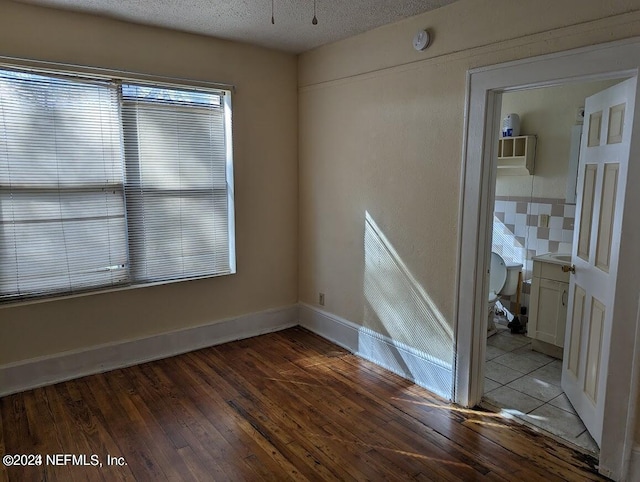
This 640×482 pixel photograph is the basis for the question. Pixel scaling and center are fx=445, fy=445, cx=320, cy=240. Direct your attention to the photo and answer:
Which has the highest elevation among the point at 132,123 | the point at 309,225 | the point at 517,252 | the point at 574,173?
the point at 132,123

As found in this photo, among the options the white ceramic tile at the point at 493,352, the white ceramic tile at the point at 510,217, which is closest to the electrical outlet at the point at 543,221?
the white ceramic tile at the point at 510,217

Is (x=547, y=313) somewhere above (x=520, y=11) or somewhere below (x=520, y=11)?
below

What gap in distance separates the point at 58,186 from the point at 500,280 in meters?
3.60

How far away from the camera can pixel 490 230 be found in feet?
8.98

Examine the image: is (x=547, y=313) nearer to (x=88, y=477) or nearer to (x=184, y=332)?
(x=184, y=332)

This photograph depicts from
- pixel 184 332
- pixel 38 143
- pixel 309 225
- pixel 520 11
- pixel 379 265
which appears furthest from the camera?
pixel 309 225

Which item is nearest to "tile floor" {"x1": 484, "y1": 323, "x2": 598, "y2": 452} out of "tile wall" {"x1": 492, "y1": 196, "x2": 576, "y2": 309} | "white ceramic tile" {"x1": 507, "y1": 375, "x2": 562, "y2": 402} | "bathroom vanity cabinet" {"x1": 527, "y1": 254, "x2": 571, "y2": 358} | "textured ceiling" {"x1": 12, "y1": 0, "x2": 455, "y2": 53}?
"white ceramic tile" {"x1": 507, "y1": 375, "x2": 562, "y2": 402}

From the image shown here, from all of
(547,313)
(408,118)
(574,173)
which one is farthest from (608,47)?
(547,313)

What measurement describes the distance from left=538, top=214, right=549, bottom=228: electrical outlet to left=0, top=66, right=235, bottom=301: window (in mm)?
2818

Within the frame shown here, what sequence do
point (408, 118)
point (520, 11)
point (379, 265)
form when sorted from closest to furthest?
point (520, 11)
point (408, 118)
point (379, 265)

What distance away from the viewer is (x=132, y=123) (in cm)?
325

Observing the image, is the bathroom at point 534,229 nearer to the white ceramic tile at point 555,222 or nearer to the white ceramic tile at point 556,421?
the white ceramic tile at point 555,222

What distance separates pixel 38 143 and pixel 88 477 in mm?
2062

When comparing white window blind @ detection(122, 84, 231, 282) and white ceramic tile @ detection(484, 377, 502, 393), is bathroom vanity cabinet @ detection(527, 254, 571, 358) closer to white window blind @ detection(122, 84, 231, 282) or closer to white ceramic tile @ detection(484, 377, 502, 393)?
white ceramic tile @ detection(484, 377, 502, 393)
